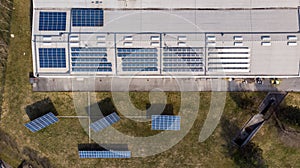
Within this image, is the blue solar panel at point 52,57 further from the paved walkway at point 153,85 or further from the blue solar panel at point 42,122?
the blue solar panel at point 42,122

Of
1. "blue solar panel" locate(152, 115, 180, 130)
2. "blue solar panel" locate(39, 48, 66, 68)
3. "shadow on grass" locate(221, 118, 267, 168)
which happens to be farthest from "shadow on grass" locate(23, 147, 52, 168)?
"shadow on grass" locate(221, 118, 267, 168)

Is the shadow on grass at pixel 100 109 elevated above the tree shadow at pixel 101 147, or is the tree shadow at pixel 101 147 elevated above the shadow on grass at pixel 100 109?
the shadow on grass at pixel 100 109

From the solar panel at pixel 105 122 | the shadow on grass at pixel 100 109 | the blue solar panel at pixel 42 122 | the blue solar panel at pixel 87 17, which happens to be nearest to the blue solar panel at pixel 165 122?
the solar panel at pixel 105 122

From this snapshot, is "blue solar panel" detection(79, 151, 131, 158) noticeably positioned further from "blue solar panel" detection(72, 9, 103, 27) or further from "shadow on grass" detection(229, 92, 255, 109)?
"blue solar panel" detection(72, 9, 103, 27)

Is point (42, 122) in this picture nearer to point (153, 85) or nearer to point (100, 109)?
point (100, 109)

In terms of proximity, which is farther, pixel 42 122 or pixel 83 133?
pixel 83 133

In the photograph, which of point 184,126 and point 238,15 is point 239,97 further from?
point 238,15

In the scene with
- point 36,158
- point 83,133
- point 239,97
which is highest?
point 239,97

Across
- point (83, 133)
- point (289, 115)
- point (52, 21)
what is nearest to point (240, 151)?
point (289, 115)
